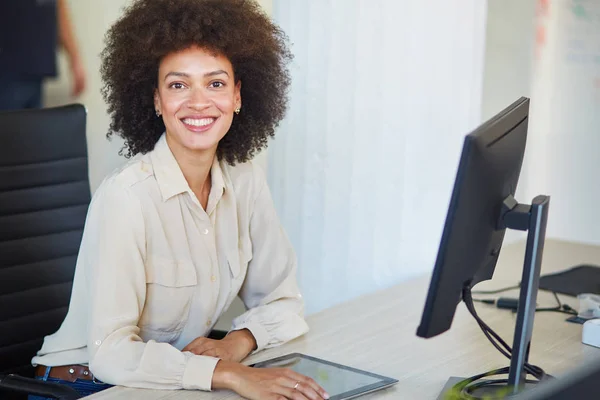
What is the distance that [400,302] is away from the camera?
2045 mm

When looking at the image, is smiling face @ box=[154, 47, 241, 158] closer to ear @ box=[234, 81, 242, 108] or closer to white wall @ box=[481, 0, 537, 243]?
ear @ box=[234, 81, 242, 108]

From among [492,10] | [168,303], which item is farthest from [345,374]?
[492,10]

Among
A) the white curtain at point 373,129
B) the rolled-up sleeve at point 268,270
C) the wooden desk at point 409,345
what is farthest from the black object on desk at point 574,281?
the rolled-up sleeve at point 268,270

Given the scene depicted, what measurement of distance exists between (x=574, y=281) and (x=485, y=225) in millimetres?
1076

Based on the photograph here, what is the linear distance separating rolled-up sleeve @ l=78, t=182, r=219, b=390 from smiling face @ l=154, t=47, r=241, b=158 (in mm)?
191

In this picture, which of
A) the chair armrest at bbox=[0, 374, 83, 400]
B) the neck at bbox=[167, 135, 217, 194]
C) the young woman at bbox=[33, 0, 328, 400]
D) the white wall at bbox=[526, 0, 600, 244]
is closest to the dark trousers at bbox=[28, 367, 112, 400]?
the young woman at bbox=[33, 0, 328, 400]

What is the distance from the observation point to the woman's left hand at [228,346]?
1654mm

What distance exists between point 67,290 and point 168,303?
42cm

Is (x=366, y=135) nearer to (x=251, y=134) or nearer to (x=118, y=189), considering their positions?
(x=251, y=134)

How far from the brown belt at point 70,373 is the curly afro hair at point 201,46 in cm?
51

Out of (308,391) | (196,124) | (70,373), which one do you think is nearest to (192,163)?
(196,124)

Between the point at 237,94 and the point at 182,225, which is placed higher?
the point at 237,94

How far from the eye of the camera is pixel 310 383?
57.3 inches

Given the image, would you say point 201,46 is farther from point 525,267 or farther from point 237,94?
point 525,267
